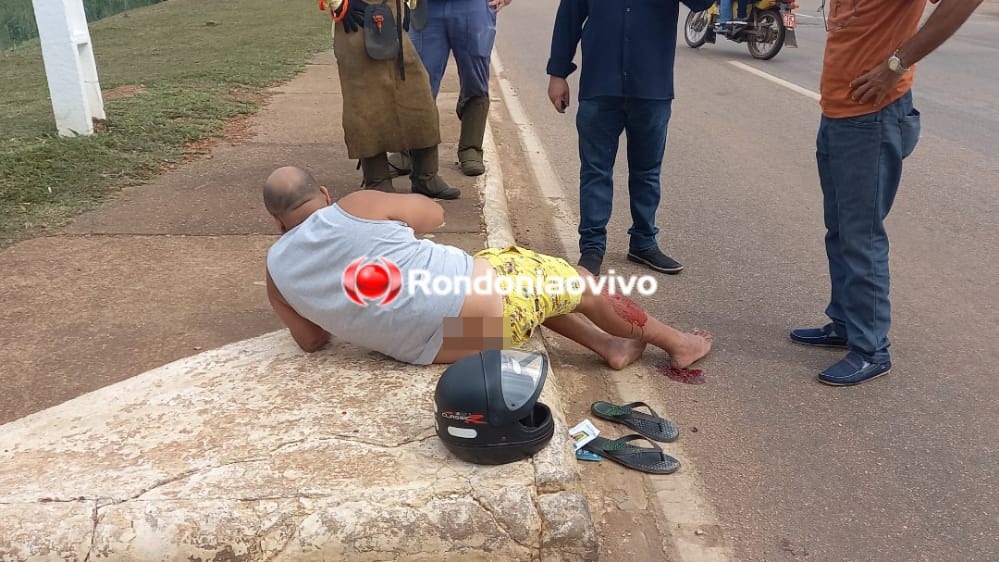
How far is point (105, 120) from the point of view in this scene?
22.7 ft

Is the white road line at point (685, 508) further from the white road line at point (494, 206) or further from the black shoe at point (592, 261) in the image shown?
the white road line at point (494, 206)

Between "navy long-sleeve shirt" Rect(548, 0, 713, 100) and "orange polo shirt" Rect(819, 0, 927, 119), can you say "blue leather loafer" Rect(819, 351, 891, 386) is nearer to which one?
"orange polo shirt" Rect(819, 0, 927, 119)

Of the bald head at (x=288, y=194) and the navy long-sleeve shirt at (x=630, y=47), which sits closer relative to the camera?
the bald head at (x=288, y=194)

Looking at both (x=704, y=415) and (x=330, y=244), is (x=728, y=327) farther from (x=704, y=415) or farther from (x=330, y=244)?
(x=330, y=244)

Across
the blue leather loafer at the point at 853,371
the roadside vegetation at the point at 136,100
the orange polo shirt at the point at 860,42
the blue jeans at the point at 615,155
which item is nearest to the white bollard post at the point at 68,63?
the roadside vegetation at the point at 136,100

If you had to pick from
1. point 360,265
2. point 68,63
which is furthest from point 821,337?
point 68,63

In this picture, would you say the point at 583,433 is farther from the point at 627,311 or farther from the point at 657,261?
the point at 657,261

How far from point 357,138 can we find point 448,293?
228 centimetres

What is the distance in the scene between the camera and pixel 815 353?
149 inches

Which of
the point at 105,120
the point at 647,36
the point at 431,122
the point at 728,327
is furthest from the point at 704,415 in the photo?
the point at 105,120

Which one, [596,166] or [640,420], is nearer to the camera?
[640,420]

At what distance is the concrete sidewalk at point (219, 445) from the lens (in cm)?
234

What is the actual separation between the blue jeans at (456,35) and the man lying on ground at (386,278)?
8.70ft

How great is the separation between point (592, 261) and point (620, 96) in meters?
0.90
